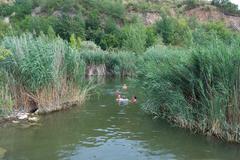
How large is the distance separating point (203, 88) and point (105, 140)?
3283 millimetres

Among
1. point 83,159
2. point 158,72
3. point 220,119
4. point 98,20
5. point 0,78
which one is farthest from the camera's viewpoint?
point 98,20

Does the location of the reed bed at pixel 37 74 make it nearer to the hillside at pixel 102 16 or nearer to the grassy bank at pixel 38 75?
the grassy bank at pixel 38 75

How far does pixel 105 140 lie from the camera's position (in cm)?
1112

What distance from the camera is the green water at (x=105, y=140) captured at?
9.73m

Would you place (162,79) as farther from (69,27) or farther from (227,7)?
(227,7)

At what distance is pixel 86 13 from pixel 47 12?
35.7 ft

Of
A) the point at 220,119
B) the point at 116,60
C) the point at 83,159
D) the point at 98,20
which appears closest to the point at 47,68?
the point at 83,159

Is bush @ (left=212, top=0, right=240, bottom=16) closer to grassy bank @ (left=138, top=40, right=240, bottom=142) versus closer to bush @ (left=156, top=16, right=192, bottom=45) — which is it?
bush @ (left=156, top=16, right=192, bottom=45)

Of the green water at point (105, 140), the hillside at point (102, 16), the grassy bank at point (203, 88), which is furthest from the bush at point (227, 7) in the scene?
the grassy bank at point (203, 88)

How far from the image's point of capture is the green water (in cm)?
973

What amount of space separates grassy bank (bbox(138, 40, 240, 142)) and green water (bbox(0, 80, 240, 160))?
0.41 metres

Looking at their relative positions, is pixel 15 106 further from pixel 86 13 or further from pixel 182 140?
pixel 86 13

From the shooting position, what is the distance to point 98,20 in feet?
211

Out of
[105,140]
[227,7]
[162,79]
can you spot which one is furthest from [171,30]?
[105,140]
